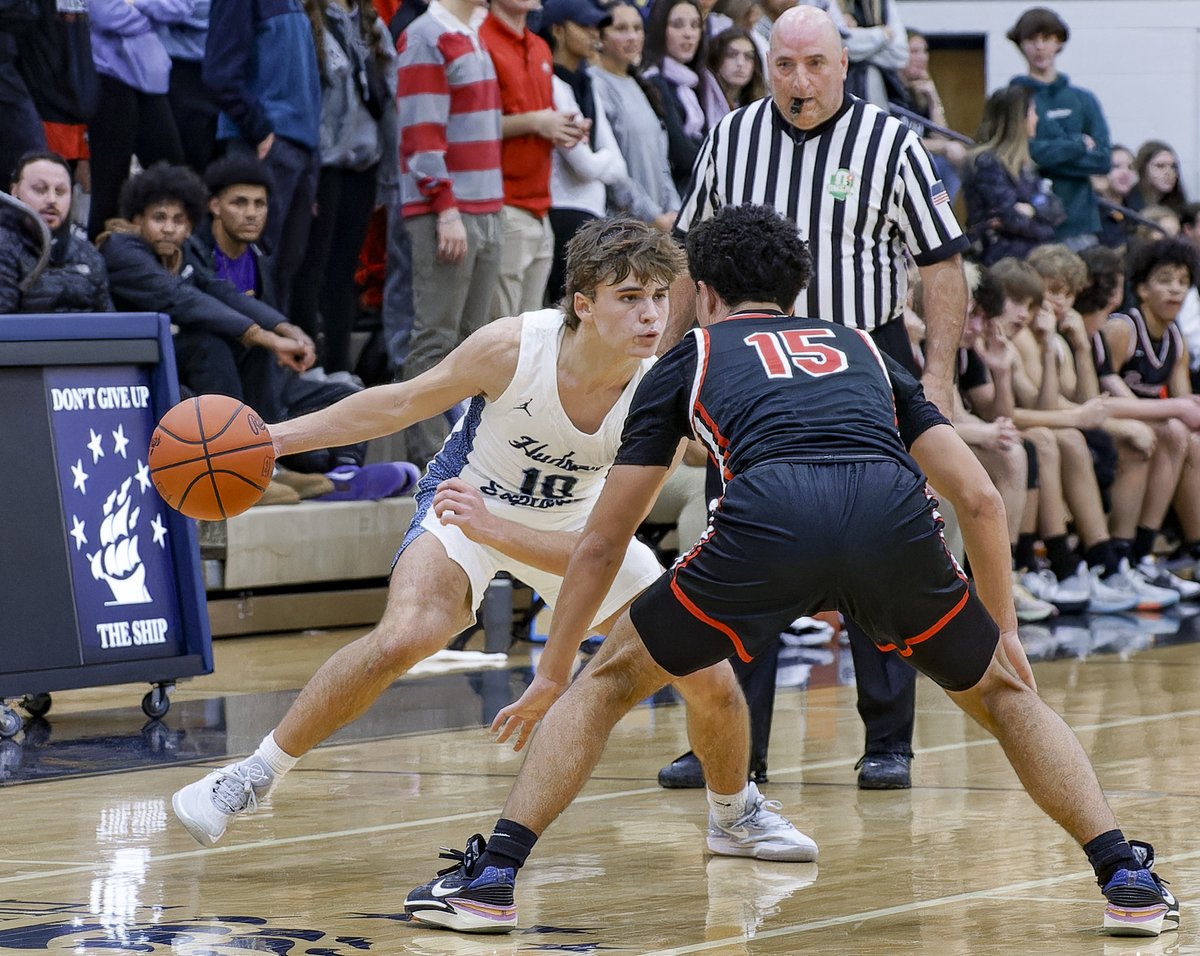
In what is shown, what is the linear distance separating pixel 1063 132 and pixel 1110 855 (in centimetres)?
1161

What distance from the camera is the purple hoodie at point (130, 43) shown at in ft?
31.7

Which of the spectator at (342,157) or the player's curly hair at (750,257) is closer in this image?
the player's curly hair at (750,257)

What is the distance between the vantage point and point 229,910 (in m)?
4.65

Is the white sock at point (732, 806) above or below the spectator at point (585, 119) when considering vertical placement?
below

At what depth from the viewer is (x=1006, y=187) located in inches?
529

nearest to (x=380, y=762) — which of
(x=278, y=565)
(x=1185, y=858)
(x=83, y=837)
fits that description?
(x=83, y=837)

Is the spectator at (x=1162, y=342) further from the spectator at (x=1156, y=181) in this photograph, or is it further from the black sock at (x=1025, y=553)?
the spectator at (x=1156, y=181)

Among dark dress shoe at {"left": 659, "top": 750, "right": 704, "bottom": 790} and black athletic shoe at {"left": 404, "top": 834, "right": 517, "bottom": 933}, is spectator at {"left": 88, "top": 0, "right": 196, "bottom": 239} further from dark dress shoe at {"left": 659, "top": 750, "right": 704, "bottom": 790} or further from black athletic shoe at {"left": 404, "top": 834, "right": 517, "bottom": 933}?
black athletic shoe at {"left": 404, "top": 834, "right": 517, "bottom": 933}

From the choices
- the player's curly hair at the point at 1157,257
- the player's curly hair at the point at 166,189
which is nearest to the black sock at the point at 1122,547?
the player's curly hair at the point at 1157,257

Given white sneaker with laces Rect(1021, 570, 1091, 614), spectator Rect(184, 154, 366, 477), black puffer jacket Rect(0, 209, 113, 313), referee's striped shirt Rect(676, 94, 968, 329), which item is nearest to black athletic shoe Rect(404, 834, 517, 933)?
referee's striped shirt Rect(676, 94, 968, 329)

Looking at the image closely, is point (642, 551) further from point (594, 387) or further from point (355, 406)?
point (355, 406)

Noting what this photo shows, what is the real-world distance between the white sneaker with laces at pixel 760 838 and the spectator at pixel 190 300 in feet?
16.0

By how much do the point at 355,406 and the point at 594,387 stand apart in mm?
684

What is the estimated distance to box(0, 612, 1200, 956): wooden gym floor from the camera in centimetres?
440
